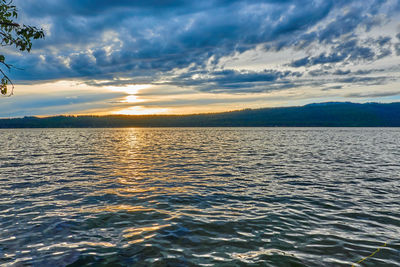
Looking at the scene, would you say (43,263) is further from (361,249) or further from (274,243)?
(361,249)

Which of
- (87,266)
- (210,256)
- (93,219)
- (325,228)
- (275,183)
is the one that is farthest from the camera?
(275,183)

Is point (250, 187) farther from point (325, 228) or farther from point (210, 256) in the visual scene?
point (210, 256)

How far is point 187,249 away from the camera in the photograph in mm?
10117

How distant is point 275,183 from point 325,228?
9885 mm

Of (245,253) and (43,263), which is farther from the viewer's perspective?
(245,253)

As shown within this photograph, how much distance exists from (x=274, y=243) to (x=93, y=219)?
9445 millimetres

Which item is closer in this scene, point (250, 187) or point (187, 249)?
point (187, 249)

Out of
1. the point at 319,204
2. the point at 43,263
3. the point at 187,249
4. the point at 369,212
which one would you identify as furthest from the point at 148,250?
the point at 369,212

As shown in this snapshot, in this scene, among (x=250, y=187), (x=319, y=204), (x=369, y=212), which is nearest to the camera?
(x=369, y=212)

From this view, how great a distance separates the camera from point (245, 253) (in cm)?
980

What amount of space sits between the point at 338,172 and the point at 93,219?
2539 cm

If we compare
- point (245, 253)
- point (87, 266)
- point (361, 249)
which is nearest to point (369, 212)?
point (361, 249)

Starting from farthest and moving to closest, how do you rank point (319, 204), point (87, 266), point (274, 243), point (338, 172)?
point (338, 172), point (319, 204), point (274, 243), point (87, 266)

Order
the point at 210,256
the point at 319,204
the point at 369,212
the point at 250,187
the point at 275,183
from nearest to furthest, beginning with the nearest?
the point at 210,256, the point at 369,212, the point at 319,204, the point at 250,187, the point at 275,183
